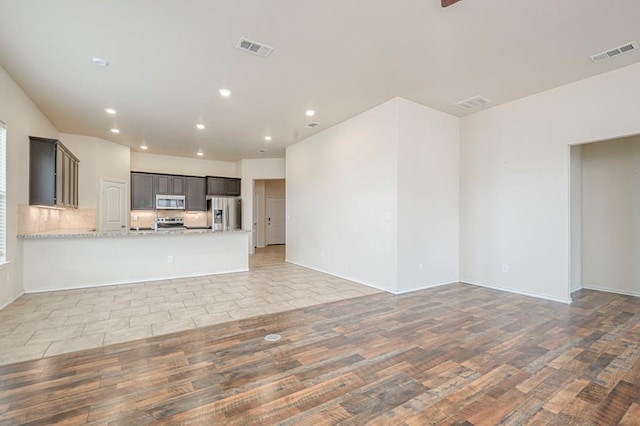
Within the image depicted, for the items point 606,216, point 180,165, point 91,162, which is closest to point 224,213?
point 180,165

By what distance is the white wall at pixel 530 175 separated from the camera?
392cm

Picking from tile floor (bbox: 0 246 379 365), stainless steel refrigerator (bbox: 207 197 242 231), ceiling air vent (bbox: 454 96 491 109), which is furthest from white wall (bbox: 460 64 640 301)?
stainless steel refrigerator (bbox: 207 197 242 231)

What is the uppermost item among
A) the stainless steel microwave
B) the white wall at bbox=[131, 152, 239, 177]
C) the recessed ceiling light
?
the recessed ceiling light

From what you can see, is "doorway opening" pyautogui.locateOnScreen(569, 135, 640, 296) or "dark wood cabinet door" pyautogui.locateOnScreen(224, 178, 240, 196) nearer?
"doorway opening" pyautogui.locateOnScreen(569, 135, 640, 296)

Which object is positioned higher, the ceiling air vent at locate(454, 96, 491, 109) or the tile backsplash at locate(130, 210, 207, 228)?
the ceiling air vent at locate(454, 96, 491, 109)

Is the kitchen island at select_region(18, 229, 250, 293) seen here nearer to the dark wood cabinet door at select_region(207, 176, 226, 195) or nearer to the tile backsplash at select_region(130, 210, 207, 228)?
the tile backsplash at select_region(130, 210, 207, 228)

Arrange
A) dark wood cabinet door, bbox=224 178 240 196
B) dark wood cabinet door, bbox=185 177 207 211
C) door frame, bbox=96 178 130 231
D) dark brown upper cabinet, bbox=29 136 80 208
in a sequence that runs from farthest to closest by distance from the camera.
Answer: dark wood cabinet door, bbox=224 178 240 196
dark wood cabinet door, bbox=185 177 207 211
door frame, bbox=96 178 130 231
dark brown upper cabinet, bbox=29 136 80 208

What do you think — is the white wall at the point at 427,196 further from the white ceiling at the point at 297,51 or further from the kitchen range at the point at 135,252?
the kitchen range at the point at 135,252

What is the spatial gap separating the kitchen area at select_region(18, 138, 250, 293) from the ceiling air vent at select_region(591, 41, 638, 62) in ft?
20.0

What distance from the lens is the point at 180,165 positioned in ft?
30.2

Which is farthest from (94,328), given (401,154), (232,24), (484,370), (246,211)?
(246,211)

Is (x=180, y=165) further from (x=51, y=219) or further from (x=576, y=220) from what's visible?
(x=576, y=220)

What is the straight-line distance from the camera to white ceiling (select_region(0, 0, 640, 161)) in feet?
8.77

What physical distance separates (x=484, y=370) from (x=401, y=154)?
10.5 ft
